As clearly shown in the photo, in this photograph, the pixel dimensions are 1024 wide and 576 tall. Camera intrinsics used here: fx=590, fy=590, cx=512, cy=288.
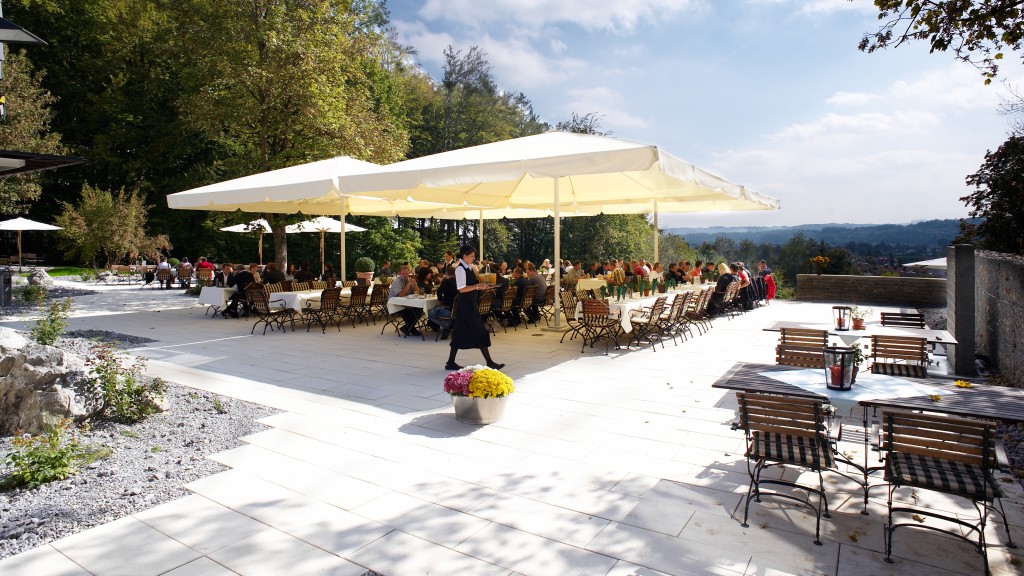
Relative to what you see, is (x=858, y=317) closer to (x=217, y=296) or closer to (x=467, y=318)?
(x=467, y=318)

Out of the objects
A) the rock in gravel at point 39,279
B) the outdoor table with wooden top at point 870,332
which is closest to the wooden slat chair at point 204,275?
the rock in gravel at point 39,279

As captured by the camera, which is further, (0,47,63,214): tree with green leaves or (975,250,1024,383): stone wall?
(0,47,63,214): tree with green leaves

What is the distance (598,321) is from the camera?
28.3ft

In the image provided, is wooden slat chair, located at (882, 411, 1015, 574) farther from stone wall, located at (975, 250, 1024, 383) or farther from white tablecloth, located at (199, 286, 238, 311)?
white tablecloth, located at (199, 286, 238, 311)

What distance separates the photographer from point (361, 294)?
11.0m

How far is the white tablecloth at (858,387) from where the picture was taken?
3.62m

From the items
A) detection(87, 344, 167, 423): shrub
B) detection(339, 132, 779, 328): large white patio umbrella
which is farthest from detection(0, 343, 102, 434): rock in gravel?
detection(339, 132, 779, 328): large white patio umbrella

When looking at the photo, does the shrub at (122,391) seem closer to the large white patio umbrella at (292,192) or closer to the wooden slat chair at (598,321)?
the large white patio umbrella at (292,192)

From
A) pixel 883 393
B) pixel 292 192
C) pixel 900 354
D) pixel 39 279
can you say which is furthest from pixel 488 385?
pixel 39 279

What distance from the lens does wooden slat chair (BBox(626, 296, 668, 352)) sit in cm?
875

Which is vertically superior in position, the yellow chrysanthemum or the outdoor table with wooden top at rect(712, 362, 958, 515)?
the outdoor table with wooden top at rect(712, 362, 958, 515)

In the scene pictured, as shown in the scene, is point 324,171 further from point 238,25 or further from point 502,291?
point 238,25

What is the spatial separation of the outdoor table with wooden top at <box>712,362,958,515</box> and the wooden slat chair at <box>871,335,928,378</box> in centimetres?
153

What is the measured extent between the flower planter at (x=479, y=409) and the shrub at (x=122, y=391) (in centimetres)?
278
